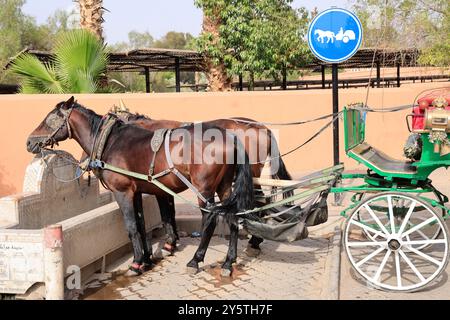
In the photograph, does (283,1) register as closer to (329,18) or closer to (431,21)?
(431,21)

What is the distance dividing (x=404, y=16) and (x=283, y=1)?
2.90 metres

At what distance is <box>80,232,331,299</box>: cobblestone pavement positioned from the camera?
15.3ft

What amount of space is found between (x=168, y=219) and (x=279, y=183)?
1675 mm

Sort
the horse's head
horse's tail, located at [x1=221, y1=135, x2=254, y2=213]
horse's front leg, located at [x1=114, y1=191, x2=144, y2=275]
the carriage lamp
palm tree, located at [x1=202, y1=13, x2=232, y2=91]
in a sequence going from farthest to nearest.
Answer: palm tree, located at [x1=202, y1=13, x2=232, y2=91] → the horse's head → horse's front leg, located at [x1=114, y1=191, x2=144, y2=275] → horse's tail, located at [x1=221, y1=135, x2=254, y2=213] → the carriage lamp

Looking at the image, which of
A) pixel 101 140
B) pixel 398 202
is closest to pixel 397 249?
pixel 398 202

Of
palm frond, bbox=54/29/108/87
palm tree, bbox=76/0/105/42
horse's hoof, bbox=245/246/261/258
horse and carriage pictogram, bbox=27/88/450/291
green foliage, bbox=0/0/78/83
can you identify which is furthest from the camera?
green foliage, bbox=0/0/78/83

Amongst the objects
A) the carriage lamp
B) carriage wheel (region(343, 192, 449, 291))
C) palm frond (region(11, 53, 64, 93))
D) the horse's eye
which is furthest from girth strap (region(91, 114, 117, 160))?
palm frond (region(11, 53, 64, 93))

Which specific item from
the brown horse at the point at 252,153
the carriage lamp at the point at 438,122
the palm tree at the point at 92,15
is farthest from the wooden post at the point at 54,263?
the palm tree at the point at 92,15

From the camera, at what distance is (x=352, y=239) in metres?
6.03

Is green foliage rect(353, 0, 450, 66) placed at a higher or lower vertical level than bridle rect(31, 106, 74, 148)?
higher

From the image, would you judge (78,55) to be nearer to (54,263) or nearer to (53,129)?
(53,129)

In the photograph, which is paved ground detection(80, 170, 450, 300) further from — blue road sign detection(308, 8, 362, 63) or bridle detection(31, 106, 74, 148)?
blue road sign detection(308, 8, 362, 63)

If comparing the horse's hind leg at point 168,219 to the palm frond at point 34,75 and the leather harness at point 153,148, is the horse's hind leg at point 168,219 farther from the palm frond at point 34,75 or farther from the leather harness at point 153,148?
the palm frond at point 34,75

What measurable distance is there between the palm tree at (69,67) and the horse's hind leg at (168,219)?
4.65 m
